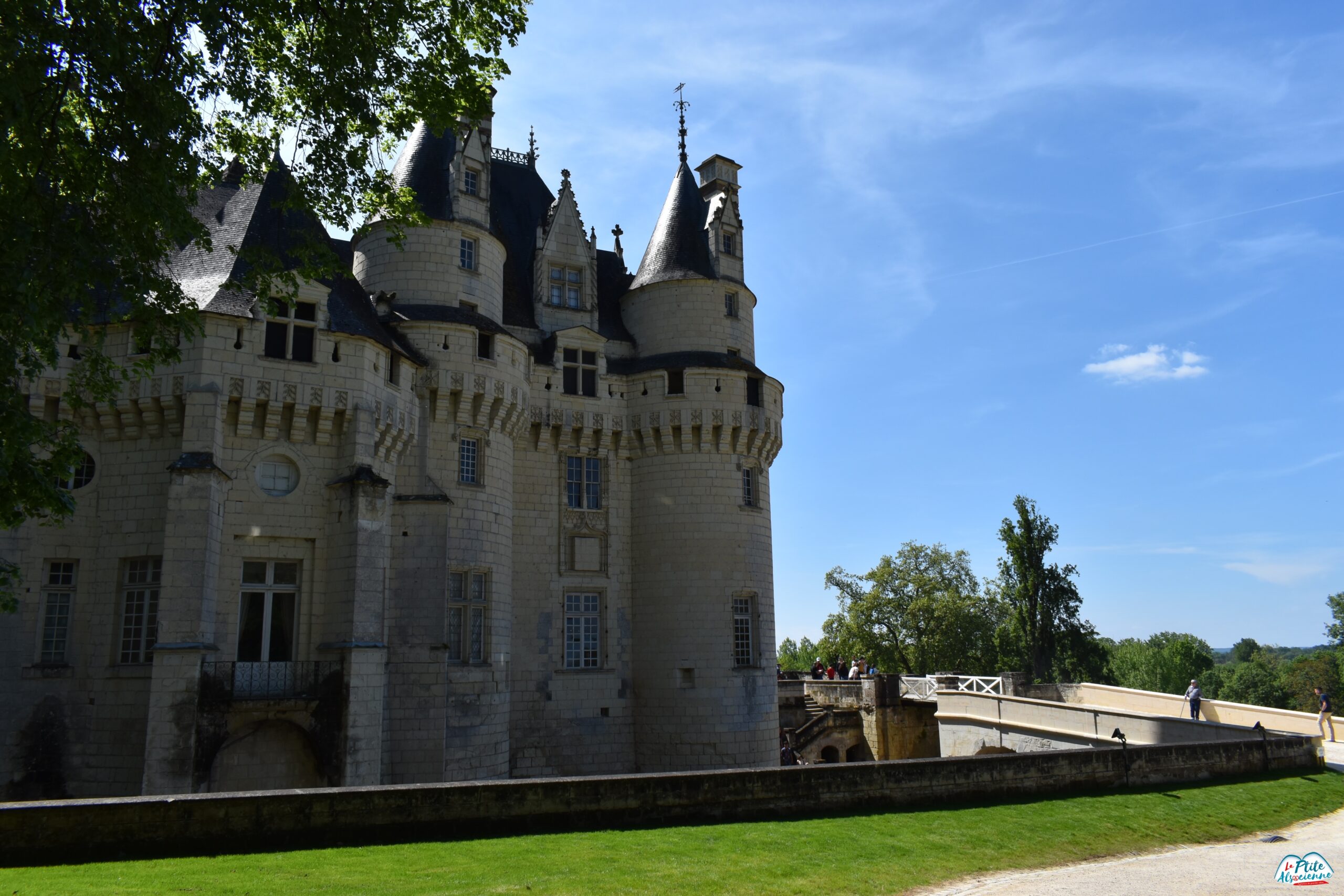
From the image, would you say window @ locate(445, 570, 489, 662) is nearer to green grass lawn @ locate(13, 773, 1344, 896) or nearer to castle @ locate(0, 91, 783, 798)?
castle @ locate(0, 91, 783, 798)

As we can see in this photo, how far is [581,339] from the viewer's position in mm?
29203

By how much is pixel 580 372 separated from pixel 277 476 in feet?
34.5

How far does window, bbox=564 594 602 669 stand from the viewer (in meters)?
27.5

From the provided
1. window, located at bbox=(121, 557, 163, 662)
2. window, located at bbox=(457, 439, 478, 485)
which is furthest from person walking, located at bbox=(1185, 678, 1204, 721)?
window, located at bbox=(121, 557, 163, 662)

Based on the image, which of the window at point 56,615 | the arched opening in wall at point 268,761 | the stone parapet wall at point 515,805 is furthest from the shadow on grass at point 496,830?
the window at point 56,615

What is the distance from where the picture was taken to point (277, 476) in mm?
20953

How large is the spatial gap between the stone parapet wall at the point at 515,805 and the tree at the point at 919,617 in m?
40.2

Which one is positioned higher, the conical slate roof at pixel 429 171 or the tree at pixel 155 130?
the conical slate roof at pixel 429 171

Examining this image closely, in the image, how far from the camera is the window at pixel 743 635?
28.2 metres

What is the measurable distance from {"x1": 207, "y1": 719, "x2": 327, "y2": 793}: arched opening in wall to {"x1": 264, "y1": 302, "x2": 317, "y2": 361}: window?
7.93 metres

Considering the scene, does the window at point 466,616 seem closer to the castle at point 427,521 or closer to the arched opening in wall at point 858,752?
the castle at point 427,521

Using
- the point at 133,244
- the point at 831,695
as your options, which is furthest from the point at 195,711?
the point at 831,695

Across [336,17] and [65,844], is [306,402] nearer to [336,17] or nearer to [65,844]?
[336,17]

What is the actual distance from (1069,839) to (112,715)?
18177 millimetres
